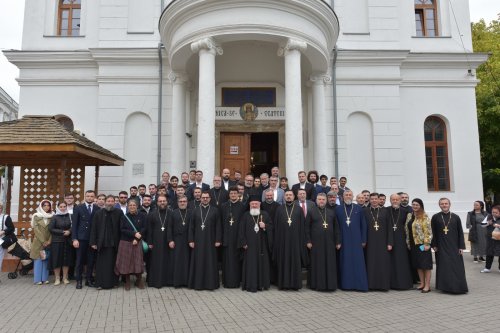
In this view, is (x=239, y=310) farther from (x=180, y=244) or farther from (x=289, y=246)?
(x=180, y=244)

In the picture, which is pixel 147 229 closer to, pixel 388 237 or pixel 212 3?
pixel 388 237

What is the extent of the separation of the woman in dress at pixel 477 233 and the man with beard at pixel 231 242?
6734mm

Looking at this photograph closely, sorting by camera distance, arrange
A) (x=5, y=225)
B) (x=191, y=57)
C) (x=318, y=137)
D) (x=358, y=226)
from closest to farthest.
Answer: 1. (x=358, y=226)
2. (x=5, y=225)
3. (x=191, y=57)
4. (x=318, y=137)

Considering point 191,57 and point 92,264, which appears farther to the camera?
point 191,57

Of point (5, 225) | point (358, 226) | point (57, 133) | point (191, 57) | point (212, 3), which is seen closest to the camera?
point (358, 226)

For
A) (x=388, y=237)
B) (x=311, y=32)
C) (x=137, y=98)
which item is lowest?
(x=388, y=237)

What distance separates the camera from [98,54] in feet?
44.2

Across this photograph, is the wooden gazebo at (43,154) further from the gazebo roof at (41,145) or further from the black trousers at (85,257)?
the black trousers at (85,257)

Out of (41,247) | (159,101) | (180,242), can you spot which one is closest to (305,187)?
(180,242)

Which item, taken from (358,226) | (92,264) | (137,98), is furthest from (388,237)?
(137,98)

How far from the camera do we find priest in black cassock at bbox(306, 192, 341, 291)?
7094 millimetres

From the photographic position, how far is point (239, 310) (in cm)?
579

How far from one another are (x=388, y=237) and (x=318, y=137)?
6.05 m

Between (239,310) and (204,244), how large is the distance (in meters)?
1.85
